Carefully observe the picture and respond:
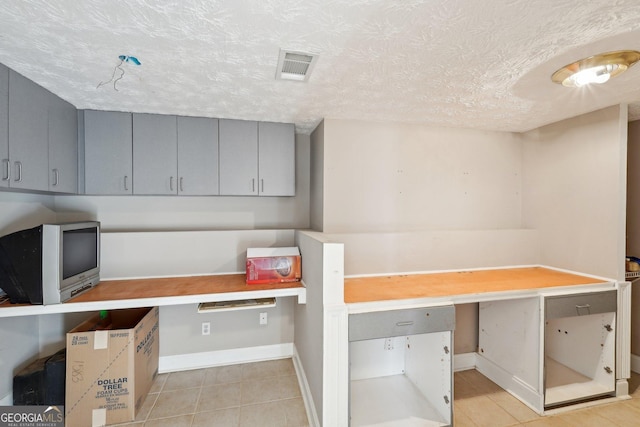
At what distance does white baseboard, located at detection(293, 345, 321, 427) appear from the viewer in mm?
1736

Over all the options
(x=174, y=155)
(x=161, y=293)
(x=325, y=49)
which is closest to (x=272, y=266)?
(x=161, y=293)

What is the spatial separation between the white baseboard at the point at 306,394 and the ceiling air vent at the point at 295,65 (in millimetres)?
2115

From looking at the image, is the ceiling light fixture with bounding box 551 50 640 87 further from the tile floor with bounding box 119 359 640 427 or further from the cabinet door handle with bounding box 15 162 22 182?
the cabinet door handle with bounding box 15 162 22 182

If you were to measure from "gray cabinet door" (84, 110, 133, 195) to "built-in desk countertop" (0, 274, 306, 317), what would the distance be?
79cm

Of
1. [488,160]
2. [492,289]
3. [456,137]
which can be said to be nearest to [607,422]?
[492,289]

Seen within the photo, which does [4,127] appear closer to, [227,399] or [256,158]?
[256,158]

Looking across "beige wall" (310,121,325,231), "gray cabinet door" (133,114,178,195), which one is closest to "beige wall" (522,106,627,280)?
"beige wall" (310,121,325,231)

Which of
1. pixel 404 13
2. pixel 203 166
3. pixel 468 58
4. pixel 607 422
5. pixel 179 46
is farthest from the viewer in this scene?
pixel 203 166

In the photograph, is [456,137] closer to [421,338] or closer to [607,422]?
[421,338]

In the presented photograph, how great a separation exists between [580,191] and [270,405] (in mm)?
3088

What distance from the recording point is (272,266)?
2172mm

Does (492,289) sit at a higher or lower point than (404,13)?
lower

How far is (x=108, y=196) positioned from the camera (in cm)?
242

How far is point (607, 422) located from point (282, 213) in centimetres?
Answer: 295
